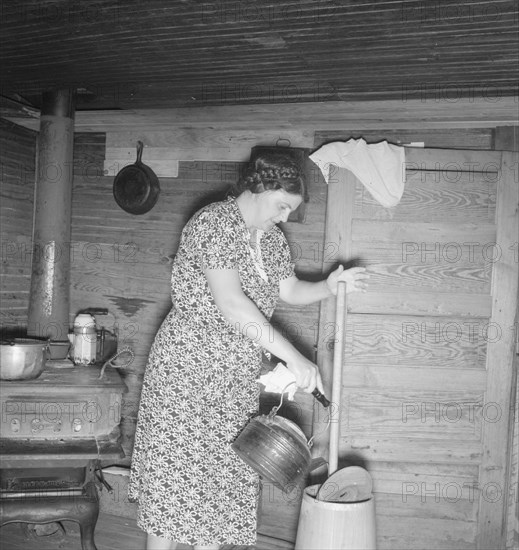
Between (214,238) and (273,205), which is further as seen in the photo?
(273,205)

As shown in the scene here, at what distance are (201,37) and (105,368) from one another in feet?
5.11

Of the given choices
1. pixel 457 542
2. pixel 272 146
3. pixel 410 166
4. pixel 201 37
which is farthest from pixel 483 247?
pixel 201 37

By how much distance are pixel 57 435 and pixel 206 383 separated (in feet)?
2.52

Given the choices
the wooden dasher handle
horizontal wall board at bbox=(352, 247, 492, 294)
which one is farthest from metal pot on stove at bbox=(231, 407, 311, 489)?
horizontal wall board at bbox=(352, 247, 492, 294)

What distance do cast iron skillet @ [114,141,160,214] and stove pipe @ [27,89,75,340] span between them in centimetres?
53

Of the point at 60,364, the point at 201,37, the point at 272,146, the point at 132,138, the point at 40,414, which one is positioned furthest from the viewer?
the point at 132,138

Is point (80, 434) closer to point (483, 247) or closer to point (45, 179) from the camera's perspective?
point (45, 179)

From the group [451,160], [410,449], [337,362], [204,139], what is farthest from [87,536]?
[451,160]

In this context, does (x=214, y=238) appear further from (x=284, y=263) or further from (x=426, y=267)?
(x=426, y=267)

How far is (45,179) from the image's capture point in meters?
3.27

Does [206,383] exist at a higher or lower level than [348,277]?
lower

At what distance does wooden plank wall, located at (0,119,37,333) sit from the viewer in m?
3.76

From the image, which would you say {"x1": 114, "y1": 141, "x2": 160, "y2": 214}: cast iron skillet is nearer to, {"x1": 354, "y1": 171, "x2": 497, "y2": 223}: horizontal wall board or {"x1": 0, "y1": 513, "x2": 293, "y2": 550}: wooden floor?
{"x1": 354, "y1": 171, "x2": 497, "y2": 223}: horizontal wall board

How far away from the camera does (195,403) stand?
2432 mm
